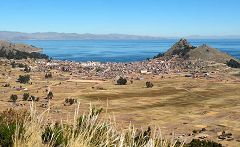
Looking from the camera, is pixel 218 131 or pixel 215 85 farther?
pixel 215 85

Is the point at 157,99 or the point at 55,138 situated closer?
the point at 55,138

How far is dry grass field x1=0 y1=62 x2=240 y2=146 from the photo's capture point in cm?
8146

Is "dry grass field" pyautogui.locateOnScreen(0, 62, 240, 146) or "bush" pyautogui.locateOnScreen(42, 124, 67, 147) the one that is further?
"dry grass field" pyautogui.locateOnScreen(0, 62, 240, 146)

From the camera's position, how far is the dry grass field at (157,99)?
81456 millimetres

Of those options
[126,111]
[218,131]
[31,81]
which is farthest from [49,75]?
[218,131]

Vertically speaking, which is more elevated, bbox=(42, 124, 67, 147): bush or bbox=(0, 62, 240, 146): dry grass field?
bbox=(42, 124, 67, 147): bush

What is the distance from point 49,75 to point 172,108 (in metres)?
69.3

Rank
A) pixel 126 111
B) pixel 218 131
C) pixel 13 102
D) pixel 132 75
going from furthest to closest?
pixel 132 75 → pixel 13 102 → pixel 126 111 → pixel 218 131

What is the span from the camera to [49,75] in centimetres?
16038

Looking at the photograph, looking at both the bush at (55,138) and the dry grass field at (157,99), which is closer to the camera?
the bush at (55,138)

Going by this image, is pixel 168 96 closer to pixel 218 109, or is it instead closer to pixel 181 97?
pixel 181 97

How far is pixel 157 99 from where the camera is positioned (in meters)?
118

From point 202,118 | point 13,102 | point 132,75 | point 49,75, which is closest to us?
point 202,118

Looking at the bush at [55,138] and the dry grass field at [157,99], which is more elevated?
the bush at [55,138]
